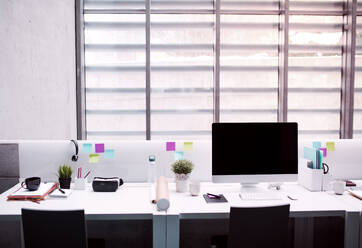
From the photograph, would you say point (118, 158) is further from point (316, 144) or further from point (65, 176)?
point (316, 144)

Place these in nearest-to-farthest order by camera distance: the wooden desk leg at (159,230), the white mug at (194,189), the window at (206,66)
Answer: the wooden desk leg at (159,230)
the white mug at (194,189)
the window at (206,66)

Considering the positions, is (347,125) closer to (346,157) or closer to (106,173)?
(346,157)

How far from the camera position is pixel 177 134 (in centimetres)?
402

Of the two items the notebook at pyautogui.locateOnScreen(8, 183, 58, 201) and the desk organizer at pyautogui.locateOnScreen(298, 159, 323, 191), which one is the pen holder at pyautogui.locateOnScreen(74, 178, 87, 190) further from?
the desk organizer at pyautogui.locateOnScreen(298, 159, 323, 191)

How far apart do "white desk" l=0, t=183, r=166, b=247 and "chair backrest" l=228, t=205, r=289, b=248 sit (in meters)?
0.39

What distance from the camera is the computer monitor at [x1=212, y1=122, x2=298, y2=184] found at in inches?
77.7

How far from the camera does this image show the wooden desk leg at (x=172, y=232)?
1537 millimetres

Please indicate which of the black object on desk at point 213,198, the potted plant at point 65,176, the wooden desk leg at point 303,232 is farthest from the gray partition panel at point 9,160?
the wooden desk leg at point 303,232

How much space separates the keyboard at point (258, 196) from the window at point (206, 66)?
1899 mm

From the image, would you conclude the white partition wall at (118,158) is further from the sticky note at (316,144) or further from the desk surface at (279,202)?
the desk surface at (279,202)

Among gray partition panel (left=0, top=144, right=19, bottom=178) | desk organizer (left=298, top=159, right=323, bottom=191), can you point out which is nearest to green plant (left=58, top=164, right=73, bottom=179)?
gray partition panel (left=0, top=144, right=19, bottom=178)

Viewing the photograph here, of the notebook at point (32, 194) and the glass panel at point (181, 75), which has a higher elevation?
the glass panel at point (181, 75)

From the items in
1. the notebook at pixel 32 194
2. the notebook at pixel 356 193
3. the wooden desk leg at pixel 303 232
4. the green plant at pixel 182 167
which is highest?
the green plant at pixel 182 167

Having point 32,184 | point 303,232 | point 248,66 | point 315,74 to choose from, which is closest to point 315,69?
point 315,74
